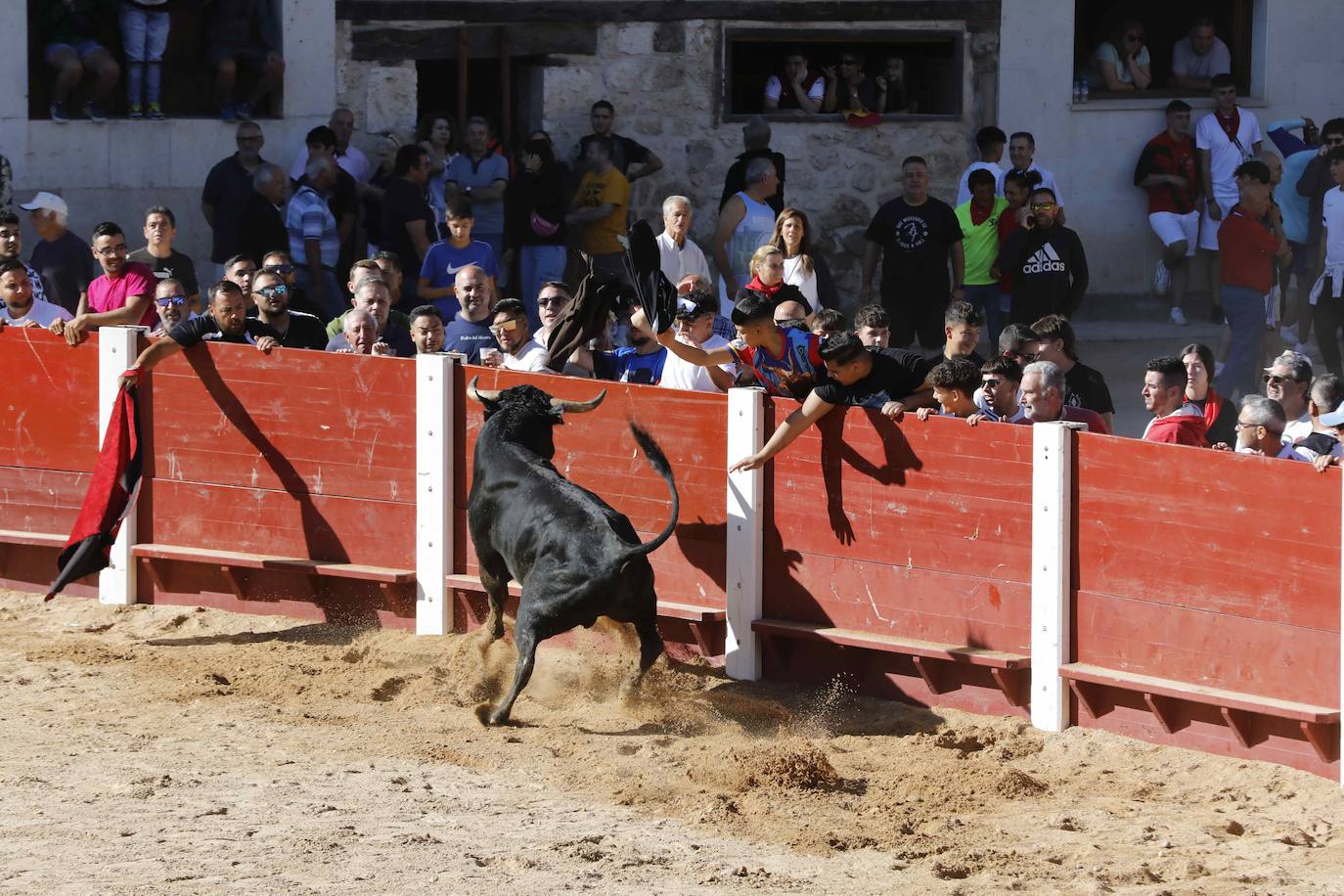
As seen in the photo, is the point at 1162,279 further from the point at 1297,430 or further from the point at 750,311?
the point at 750,311

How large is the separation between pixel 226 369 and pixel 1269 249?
684 centimetres

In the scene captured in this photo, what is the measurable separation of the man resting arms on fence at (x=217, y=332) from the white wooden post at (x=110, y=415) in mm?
108

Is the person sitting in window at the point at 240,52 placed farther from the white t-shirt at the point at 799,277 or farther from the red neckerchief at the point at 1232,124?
the red neckerchief at the point at 1232,124

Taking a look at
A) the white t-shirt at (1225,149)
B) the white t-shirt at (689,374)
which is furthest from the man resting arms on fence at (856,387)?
the white t-shirt at (1225,149)

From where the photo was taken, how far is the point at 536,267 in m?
12.8

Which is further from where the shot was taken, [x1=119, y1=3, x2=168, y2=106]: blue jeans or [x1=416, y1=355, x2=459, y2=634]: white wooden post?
[x1=119, y1=3, x2=168, y2=106]: blue jeans

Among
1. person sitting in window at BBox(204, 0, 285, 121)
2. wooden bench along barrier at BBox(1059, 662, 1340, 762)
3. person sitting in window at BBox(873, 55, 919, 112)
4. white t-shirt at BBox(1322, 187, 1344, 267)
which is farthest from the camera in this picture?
person sitting in window at BBox(873, 55, 919, 112)

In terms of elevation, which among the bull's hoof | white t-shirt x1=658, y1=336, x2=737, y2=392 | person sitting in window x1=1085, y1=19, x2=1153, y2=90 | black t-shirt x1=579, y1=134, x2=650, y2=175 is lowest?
the bull's hoof

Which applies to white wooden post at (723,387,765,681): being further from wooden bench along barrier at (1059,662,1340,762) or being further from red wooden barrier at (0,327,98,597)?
red wooden barrier at (0,327,98,597)

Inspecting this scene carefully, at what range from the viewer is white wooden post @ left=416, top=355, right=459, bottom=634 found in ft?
27.2

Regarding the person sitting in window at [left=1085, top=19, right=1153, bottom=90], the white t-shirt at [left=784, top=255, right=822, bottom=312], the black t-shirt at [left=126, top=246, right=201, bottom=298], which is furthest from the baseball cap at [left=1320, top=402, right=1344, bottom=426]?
the person sitting in window at [left=1085, top=19, right=1153, bottom=90]

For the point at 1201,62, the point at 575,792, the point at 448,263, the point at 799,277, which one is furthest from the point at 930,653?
the point at 1201,62

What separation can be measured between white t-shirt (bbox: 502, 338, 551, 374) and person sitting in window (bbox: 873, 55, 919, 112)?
671 cm

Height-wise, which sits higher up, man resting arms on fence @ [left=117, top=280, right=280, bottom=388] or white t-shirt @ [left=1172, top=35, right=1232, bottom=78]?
white t-shirt @ [left=1172, top=35, right=1232, bottom=78]
